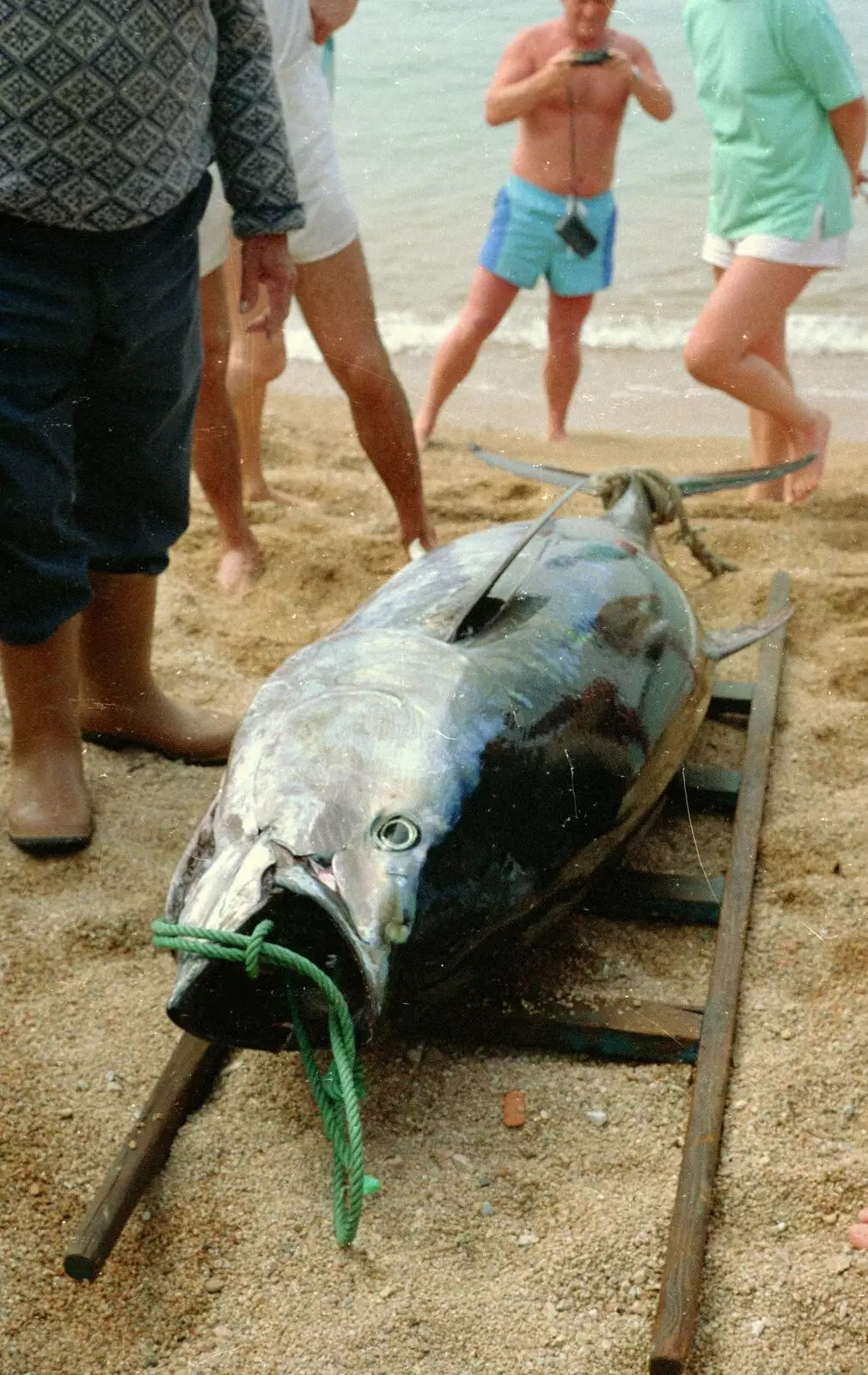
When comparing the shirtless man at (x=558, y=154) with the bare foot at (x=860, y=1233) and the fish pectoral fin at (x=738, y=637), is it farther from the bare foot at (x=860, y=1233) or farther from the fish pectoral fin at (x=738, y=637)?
the bare foot at (x=860, y=1233)

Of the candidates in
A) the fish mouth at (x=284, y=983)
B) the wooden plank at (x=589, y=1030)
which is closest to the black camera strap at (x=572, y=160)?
the wooden plank at (x=589, y=1030)

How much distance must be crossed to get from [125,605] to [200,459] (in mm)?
974

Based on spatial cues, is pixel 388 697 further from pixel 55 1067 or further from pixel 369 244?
pixel 369 244

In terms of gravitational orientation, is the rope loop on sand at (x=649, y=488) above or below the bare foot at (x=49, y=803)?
above

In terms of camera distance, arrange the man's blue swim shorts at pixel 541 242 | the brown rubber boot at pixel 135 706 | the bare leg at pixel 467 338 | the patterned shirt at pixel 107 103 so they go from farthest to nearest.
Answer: the bare leg at pixel 467 338 → the man's blue swim shorts at pixel 541 242 → the brown rubber boot at pixel 135 706 → the patterned shirt at pixel 107 103

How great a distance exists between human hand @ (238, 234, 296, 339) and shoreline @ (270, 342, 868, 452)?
311cm

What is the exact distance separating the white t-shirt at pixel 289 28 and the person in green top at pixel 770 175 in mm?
1422

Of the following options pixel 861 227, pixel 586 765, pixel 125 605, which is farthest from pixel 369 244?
pixel 586 765

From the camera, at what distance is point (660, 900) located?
246cm

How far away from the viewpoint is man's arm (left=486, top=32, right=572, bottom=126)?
4762 mm

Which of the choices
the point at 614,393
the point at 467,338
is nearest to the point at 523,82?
the point at 467,338

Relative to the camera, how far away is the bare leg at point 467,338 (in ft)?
16.9

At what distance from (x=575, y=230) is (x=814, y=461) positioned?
1.29m

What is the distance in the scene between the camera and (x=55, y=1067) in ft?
6.92
